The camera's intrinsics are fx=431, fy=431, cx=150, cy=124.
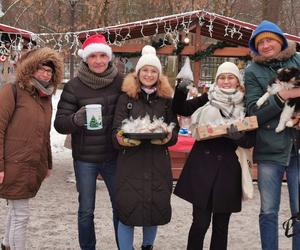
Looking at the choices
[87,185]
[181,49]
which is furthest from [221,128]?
[181,49]

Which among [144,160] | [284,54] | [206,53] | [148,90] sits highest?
[206,53]

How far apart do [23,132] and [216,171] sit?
1540 mm

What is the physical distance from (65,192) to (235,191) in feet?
12.0

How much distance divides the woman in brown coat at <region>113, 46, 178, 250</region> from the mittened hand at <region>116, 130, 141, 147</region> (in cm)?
3

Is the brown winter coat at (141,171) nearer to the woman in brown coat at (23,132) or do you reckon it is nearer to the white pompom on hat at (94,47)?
the white pompom on hat at (94,47)

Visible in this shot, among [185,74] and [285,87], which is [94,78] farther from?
[185,74]

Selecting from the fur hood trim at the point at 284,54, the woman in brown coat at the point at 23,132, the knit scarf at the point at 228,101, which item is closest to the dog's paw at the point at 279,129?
the knit scarf at the point at 228,101

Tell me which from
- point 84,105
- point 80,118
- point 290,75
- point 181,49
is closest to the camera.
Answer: point 290,75

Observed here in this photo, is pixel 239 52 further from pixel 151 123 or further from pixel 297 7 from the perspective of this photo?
pixel 297 7

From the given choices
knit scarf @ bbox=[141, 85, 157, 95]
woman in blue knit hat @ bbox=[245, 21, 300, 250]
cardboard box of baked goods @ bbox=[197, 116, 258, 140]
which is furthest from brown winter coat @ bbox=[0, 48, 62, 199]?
woman in blue knit hat @ bbox=[245, 21, 300, 250]

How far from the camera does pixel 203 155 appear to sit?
3486 mm

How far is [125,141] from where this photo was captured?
3289 millimetres

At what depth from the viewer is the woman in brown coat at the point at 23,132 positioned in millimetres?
3297

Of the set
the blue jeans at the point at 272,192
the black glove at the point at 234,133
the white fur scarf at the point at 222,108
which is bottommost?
the blue jeans at the point at 272,192
